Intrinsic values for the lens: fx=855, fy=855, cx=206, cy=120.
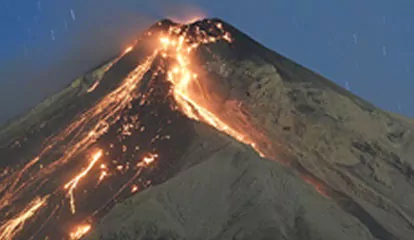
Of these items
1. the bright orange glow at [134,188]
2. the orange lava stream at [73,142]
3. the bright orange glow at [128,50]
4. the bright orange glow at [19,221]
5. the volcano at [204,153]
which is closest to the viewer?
the volcano at [204,153]

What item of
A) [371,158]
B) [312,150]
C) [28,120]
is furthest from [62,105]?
[371,158]

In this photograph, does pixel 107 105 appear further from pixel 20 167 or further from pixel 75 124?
pixel 20 167

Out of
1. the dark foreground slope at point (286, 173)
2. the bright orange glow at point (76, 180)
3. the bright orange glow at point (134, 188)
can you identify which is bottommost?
the dark foreground slope at point (286, 173)

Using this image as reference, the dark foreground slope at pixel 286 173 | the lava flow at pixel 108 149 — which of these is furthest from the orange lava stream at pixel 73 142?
the dark foreground slope at pixel 286 173

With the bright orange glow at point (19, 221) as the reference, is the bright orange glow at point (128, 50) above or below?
below

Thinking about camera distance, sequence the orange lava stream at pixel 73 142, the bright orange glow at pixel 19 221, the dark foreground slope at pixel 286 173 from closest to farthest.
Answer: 1. the dark foreground slope at pixel 286 173
2. the bright orange glow at pixel 19 221
3. the orange lava stream at pixel 73 142

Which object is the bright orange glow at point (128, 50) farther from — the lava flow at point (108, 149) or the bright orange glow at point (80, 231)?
the bright orange glow at point (80, 231)
